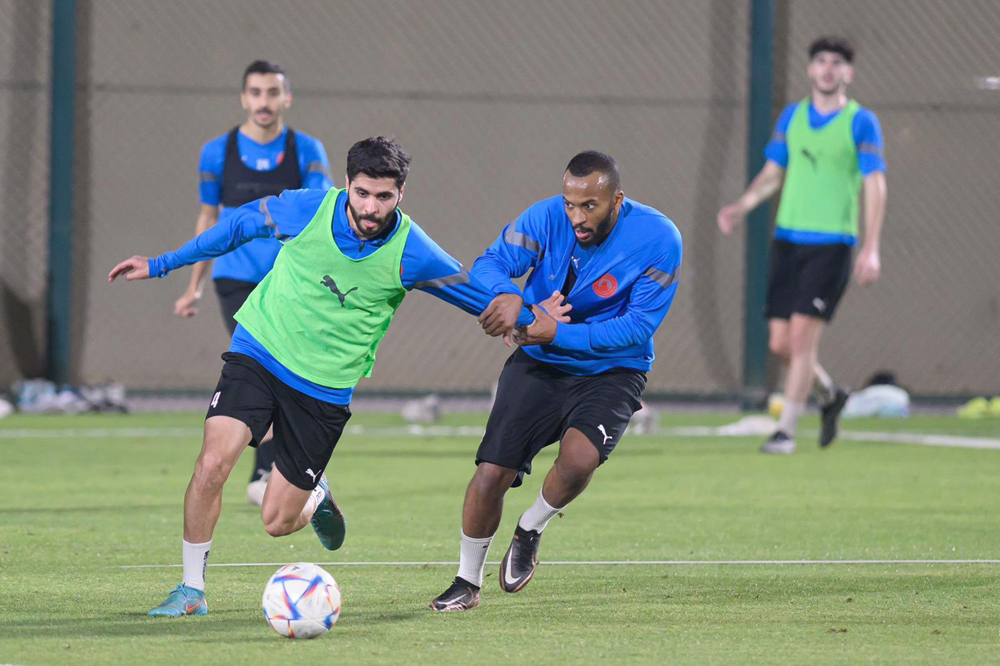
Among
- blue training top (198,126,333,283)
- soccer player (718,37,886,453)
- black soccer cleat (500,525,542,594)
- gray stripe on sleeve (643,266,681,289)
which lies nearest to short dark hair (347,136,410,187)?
gray stripe on sleeve (643,266,681,289)

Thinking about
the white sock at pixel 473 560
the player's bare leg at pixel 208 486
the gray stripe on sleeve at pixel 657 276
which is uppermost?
the gray stripe on sleeve at pixel 657 276

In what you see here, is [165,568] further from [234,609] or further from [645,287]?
[645,287]

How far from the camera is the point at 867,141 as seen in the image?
10906 mm

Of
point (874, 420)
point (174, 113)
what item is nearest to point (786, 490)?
point (874, 420)

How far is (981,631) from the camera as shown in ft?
16.4

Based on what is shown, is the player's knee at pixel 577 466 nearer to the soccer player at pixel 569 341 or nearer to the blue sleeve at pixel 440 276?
the soccer player at pixel 569 341

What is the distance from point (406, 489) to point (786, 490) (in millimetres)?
2171

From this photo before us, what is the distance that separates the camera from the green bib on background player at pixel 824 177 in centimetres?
1098

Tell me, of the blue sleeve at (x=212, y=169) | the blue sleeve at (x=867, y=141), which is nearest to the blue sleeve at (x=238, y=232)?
the blue sleeve at (x=212, y=169)

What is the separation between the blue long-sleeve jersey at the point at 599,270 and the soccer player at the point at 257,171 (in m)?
2.52

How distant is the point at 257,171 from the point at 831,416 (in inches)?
194

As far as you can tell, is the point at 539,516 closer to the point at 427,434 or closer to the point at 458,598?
the point at 458,598

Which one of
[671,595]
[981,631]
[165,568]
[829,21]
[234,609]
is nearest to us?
[981,631]

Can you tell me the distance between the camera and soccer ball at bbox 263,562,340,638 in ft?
15.8
